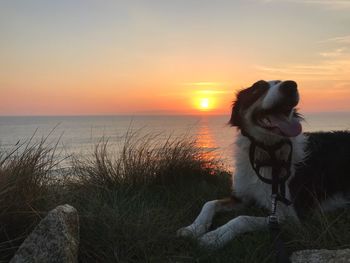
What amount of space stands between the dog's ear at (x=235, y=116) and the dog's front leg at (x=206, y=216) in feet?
3.09

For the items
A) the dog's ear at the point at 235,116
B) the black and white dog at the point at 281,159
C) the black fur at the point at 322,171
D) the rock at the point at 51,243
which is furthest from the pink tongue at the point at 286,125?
the rock at the point at 51,243

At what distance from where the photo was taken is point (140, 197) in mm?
5301

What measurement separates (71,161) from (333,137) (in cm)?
399

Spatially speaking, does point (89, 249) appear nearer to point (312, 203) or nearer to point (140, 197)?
point (140, 197)

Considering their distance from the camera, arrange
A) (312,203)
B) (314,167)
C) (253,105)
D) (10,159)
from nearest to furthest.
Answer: (10,159) → (253,105) → (312,203) → (314,167)

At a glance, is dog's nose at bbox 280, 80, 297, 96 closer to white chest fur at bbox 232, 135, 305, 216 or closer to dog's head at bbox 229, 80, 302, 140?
dog's head at bbox 229, 80, 302, 140

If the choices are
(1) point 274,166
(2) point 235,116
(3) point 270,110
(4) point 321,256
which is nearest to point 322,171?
(1) point 274,166

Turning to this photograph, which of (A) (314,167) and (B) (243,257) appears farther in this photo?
(A) (314,167)

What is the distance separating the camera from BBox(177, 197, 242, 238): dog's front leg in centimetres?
409

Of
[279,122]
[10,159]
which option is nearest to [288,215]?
[279,122]

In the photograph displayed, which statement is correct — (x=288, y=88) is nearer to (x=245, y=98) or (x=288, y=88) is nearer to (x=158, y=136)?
(x=245, y=98)

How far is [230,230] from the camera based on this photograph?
4.08 meters

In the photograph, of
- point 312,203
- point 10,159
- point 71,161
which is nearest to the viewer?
point 10,159

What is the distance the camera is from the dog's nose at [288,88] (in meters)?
4.05
